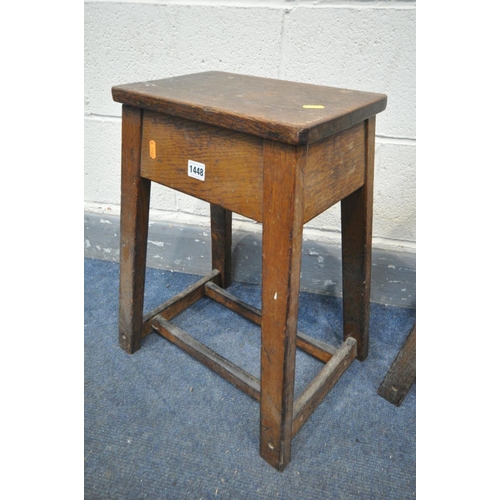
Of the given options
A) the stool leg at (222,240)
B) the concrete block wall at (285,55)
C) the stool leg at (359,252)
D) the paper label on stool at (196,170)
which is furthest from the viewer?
the stool leg at (222,240)

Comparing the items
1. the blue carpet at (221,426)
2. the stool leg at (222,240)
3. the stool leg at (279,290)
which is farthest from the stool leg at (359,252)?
the stool leg at (222,240)

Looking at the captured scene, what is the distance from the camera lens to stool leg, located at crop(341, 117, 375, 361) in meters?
0.96

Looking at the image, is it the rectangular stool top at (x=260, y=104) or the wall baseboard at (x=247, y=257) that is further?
the wall baseboard at (x=247, y=257)

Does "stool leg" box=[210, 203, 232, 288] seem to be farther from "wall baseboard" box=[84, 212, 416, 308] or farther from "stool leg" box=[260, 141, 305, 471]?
"stool leg" box=[260, 141, 305, 471]

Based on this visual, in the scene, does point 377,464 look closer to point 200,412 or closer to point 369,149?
point 200,412

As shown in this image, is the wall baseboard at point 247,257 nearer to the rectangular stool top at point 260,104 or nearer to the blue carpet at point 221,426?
the blue carpet at point 221,426

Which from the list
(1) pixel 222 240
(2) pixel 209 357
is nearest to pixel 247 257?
(1) pixel 222 240

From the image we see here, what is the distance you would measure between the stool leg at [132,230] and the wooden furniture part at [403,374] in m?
0.61

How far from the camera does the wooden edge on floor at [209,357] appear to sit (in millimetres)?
1021

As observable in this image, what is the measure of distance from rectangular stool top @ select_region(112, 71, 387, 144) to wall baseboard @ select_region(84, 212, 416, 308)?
0.57 metres

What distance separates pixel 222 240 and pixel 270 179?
0.65m

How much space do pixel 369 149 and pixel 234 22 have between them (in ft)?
1.91

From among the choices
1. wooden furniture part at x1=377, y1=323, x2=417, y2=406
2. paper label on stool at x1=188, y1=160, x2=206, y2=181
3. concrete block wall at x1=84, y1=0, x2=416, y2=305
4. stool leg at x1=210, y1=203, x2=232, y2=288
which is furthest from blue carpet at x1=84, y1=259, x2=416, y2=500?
paper label on stool at x1=188, y1=160, x2=206, y2=181

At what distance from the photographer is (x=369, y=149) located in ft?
3.02
